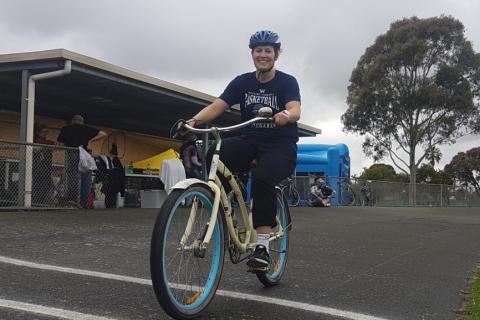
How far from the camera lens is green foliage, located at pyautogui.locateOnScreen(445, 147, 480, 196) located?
218 feet

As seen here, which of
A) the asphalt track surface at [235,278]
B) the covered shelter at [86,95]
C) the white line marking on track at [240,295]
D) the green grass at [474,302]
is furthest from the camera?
the covered shelter at [86,95]

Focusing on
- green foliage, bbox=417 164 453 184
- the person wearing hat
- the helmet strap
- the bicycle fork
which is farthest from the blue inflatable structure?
green foliage, bbox=417 164 453 184

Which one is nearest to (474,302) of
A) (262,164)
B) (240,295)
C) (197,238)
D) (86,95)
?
(240,295)

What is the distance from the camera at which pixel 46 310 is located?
3.46 m

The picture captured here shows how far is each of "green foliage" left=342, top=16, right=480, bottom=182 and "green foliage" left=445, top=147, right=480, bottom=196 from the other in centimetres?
3072

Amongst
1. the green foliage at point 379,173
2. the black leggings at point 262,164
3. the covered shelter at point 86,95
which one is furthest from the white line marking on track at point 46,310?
the green foliage at point 379,173

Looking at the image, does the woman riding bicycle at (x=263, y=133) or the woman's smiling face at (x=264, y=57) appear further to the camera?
the woman's smiling face at (x=264, y=57)

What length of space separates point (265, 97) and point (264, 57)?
0.31m

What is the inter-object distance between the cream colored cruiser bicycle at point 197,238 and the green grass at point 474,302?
171 cm

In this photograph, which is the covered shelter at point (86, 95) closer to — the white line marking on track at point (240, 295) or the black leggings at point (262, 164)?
the white line marking on track at point (240, 295)

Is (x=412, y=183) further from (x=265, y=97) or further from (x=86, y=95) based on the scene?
(x=265, y=97)

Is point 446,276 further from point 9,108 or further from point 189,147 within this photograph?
point 9,108

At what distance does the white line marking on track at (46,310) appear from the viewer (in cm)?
334

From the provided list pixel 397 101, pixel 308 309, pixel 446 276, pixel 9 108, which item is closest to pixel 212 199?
pixel 308 309
